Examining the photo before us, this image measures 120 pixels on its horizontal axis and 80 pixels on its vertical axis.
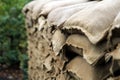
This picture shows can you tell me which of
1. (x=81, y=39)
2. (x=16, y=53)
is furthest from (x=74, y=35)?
(x=16, y=53)

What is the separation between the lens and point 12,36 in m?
10.9

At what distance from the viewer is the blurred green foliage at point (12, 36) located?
35.2 ft

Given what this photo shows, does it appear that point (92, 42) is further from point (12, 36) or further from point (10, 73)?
point (12, 36)

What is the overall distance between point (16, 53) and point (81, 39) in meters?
8.42

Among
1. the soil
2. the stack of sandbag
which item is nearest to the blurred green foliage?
the soil

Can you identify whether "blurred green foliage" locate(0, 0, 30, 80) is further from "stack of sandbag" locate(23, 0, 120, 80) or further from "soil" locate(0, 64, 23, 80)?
"stack of sandbag" locate(23, 0, 120, 80)

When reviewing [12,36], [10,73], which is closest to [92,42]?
[10,73]

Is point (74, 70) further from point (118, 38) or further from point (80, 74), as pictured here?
point (118, 38)

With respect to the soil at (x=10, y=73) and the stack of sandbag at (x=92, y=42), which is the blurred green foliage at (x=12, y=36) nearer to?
the soil at (x=10, y=73)

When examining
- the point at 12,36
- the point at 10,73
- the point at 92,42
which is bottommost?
the point at 10,73

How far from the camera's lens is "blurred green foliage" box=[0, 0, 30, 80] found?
422 inches

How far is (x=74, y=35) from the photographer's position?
105 inches

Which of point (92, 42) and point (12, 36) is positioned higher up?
point (92, 42)

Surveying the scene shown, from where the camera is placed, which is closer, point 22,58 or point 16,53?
point 22,58
